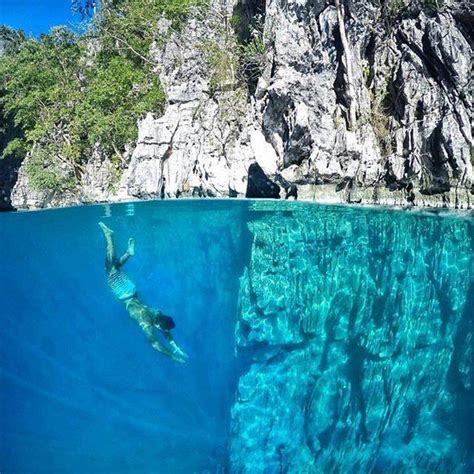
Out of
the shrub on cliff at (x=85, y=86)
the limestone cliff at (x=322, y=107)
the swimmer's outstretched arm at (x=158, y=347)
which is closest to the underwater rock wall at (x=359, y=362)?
the swimmer's outstretched arm at (x=158, y=347)

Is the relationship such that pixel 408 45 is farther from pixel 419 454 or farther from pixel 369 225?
pixel 419 454

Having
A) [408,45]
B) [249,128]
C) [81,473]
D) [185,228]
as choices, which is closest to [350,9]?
[408,45]

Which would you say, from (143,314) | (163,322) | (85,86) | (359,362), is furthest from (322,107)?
(85,86)

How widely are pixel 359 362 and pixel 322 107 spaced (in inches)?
533

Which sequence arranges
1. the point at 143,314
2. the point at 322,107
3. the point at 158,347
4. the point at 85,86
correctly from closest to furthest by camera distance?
the point at 158,347, the point at 143,314, the point at 322,107, the point at 85,86

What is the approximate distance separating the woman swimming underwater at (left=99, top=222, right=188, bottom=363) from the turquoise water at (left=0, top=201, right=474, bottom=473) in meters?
0.20

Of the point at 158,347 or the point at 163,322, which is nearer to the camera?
the point at 158,347

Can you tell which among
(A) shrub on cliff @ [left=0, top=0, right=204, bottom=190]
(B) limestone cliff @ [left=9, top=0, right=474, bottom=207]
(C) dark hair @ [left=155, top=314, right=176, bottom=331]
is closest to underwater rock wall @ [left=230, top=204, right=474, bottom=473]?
(C) dark hair @ [left=155, top=314, right=176, bottom=331]

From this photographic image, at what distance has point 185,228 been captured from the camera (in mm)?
18141

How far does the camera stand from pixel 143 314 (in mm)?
8844

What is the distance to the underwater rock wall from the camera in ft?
16.5

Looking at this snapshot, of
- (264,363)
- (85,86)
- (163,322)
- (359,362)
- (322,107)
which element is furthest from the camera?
(85,86)

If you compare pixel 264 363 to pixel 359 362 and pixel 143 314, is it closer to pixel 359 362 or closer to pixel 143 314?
pixel 359 362

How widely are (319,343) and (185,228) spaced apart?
457 inches
